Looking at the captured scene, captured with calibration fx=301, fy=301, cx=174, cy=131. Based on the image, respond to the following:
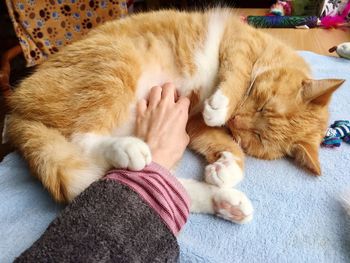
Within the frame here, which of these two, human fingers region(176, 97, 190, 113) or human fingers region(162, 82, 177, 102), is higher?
human fingers region(162, 82, 177, 102)

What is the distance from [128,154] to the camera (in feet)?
2.61

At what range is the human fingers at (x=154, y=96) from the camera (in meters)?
1.09

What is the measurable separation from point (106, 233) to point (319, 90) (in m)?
0.85

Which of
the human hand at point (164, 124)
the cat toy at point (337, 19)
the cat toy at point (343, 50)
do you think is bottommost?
the human hand at point (164, 124)

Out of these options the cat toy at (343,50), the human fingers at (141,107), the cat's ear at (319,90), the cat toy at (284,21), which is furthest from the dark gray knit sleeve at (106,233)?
the cat toy at (284,21)

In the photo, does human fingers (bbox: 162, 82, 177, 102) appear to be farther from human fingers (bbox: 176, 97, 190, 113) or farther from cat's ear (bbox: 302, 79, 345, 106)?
cat's ear (bbox: 302, 79, 345, 106)

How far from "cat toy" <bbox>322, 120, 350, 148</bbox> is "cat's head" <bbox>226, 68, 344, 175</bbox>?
0.02 m

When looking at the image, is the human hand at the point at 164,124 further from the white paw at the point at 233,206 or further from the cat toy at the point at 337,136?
the cat toy at the point at 337,136

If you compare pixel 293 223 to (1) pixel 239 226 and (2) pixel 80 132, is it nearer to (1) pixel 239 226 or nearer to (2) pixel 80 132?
(1) pixel 239 226

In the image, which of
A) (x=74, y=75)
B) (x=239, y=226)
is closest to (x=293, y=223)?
(x=239, y=226)

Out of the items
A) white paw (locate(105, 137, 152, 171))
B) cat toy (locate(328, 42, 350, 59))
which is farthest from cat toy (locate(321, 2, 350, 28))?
white paw (locate(105, 137, 152, 171))

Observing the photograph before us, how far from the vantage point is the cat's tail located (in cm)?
78

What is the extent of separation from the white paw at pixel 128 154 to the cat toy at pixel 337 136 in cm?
67

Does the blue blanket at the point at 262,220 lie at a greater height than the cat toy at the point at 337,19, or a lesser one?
lesser
